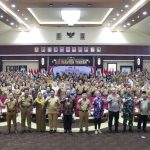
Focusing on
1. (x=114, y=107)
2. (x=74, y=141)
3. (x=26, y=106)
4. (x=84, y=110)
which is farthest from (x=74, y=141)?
(x=26, y=106)

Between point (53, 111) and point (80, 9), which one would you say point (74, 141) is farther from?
point (80, 9)

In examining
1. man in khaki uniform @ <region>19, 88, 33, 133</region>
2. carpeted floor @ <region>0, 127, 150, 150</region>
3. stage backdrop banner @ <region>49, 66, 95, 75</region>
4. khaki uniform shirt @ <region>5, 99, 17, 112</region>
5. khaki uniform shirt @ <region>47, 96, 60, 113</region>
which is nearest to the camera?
carpeted floor @ <region>0, 127, 150, 150</region>

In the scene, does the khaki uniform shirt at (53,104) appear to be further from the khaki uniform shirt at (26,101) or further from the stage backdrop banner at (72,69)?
the stage backdrop banner at (72,69)

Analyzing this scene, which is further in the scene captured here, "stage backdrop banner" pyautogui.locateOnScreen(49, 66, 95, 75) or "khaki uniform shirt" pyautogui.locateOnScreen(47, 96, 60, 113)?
"stage backdrop banner" pyautogui.locateOnScreen(49, 66, 95, 75)

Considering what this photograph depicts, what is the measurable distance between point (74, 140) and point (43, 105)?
89.5 inches

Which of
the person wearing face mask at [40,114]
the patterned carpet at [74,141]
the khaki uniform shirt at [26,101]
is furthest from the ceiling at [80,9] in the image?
the patterned carpet at [74,141]

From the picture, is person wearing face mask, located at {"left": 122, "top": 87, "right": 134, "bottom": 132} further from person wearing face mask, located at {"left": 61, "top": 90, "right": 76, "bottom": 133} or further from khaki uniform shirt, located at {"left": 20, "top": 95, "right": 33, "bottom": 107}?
khaki uniform shirt, located at {"left": 20, "top": 95, "right": 33, "bottom": 107}

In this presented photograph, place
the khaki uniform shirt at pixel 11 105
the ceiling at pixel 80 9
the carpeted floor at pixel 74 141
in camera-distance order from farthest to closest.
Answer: the ceiling at pixel 80 9
the khaki uniform shirt at pixel 11 105
the carpeted floor at pixel 74 141

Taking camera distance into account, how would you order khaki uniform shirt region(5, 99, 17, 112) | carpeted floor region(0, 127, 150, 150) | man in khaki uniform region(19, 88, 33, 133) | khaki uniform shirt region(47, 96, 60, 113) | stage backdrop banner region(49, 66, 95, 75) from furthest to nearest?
stage backdrop banner region(49, 66, 95, 75) < man in khaki uniform region(19, 88, 33, 133) < khaki uniform shirt region(47, 96, 60, 113) < khaki uniform shirt region(5, 99, 17, 112) < carpeted floor region(0, 127, 150, 150)

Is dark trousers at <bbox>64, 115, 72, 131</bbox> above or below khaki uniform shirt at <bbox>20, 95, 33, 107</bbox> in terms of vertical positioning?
below

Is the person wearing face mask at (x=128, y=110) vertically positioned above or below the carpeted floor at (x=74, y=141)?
above

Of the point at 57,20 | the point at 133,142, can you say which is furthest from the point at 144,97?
the point at 57,20

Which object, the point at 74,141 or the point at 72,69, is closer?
the point at 74,141

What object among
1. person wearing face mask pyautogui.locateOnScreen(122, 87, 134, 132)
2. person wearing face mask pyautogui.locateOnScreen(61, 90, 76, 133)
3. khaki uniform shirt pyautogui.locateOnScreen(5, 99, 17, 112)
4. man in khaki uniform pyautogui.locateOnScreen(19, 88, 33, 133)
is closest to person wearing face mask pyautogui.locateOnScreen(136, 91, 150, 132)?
person wearing face mask pyautogui.locateOnScreen(122, 87, 134, 132)
